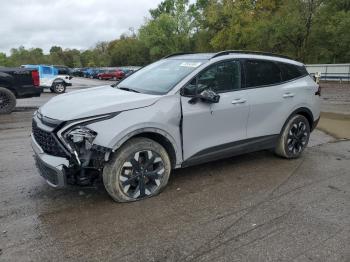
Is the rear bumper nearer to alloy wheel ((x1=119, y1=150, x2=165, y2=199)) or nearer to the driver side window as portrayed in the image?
alloy wheel ((x1=119, y1=150, x2=165, y2=199))

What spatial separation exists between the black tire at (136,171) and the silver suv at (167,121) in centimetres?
1

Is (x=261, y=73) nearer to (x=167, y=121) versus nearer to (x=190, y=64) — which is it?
(x=190, y=64)

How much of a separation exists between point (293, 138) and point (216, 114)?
6.41ft

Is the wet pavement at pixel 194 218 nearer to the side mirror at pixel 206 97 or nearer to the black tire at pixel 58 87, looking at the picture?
the side mirror at pixel 206 97

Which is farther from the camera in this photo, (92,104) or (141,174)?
(141,174)

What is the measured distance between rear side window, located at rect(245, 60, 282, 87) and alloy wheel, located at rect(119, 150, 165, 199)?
187 cm

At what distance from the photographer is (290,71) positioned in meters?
6.09

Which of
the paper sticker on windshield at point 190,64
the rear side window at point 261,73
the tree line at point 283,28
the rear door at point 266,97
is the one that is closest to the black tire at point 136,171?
the paper sticker on windshield at point 190,64

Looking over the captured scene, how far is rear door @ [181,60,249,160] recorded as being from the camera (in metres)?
4.64

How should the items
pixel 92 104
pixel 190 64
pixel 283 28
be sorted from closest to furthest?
pixel 92 104
pixel 190 64
pixel 283 28

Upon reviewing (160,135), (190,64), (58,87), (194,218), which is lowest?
(194,218)

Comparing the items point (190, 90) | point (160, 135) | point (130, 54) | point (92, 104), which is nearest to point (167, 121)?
point (160, 135)

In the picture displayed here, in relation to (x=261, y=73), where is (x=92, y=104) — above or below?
below

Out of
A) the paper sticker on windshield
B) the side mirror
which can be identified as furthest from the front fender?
the paper sticker on windshield
